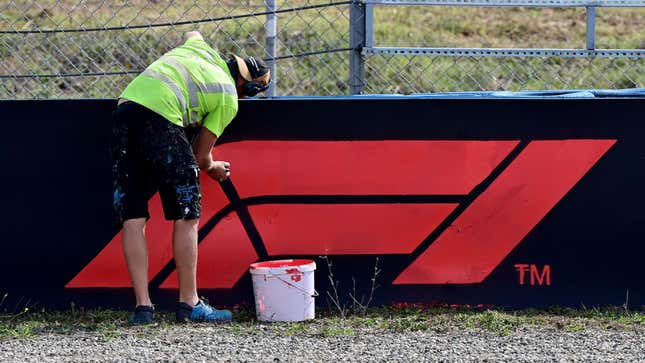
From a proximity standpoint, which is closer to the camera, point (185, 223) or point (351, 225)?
point (185, 223)

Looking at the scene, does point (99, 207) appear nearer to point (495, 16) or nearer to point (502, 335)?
point (502, 335)

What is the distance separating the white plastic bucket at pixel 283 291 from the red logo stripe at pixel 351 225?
0.91 ft

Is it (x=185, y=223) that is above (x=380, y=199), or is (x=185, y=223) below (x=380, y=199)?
below

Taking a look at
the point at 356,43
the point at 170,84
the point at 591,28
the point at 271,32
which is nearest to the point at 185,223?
the point at 170,84

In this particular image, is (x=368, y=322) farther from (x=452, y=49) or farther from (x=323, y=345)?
(x=452, y=49)

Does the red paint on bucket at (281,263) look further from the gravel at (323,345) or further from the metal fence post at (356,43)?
the metal fence post at (356,43)

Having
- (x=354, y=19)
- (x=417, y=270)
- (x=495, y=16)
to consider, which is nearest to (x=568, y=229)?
(x=417, y=270)

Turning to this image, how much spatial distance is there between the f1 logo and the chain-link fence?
2.89 m

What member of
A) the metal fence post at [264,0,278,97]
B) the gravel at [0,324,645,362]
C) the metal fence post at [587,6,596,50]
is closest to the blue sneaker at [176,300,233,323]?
the gravel at [0,324,645,362]

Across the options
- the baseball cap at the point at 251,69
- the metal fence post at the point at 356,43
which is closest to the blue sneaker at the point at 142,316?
the baseball cap at the point at 251,69

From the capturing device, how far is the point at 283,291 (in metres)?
5.21

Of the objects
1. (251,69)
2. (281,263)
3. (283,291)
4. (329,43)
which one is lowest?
(283,291)

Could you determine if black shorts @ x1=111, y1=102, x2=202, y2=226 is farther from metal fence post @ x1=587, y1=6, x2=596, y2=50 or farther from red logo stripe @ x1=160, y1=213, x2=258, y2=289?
metal fence post @ x1=587, y1=6, x2=596, y2=50

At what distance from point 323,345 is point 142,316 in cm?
105
